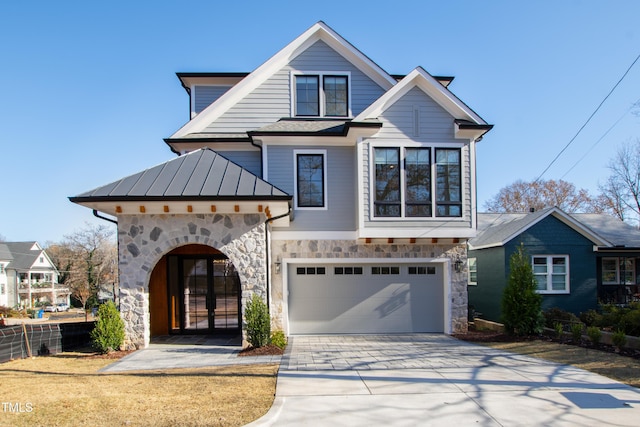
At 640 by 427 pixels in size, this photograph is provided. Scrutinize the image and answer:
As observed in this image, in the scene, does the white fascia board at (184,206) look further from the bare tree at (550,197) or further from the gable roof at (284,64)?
the bare tree at (550,197)

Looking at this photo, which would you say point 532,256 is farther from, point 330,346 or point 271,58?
point 271,58

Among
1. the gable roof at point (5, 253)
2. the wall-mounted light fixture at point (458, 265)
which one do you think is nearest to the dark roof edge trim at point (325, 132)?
the wall-mounted light fixture at point (458, 265)

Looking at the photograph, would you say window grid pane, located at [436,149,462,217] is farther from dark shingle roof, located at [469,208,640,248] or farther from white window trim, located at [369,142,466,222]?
dark shingle roof, located at [469,208,640,248]

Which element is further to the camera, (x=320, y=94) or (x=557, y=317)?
(x=557, y=317)

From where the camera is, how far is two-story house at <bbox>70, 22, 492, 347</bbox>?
12.2m

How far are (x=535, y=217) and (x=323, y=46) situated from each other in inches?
390

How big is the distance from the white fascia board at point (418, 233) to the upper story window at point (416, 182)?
395 mm

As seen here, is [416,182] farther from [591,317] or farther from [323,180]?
[591,317]

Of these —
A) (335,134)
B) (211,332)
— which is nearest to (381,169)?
(335,134)

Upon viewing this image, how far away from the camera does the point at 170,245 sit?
1040cm

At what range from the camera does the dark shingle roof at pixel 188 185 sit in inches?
383

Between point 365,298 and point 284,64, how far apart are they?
7.52 m

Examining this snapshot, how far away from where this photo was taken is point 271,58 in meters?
13.2

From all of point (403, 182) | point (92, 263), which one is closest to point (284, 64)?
point (403, 182)
